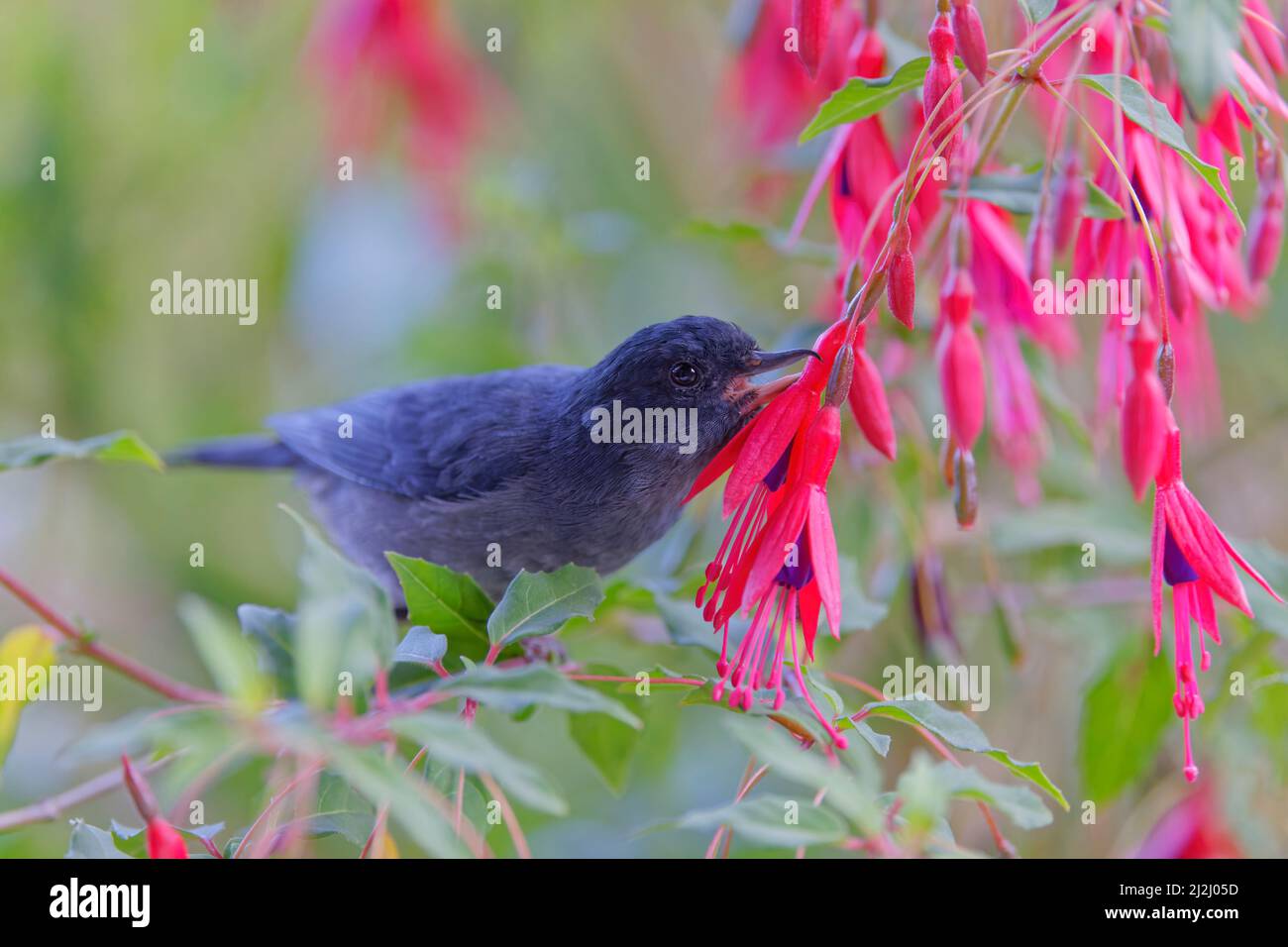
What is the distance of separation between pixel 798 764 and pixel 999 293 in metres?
0.99

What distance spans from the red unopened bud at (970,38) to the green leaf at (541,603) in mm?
829

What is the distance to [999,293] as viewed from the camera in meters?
1.83

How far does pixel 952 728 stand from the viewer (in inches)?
58.3

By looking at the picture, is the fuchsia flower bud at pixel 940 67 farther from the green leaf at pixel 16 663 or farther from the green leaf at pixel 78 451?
the green leaf at pixel 16 663

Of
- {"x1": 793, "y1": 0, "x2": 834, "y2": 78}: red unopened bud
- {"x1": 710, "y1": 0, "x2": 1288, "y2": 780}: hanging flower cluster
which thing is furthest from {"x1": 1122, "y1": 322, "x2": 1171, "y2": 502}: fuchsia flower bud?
{"x1": 793, "y1": 0, "x2": 834, "y2": 78}: red unopened bud

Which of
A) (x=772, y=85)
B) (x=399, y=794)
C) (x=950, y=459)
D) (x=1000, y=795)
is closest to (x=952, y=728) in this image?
(x=1000, y=795)

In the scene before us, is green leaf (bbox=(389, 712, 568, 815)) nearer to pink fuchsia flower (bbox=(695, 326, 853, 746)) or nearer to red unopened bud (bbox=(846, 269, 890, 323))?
pink fuchsia flower (bbox=(695, 326, 853, 746))

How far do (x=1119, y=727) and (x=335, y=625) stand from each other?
6.15 ft

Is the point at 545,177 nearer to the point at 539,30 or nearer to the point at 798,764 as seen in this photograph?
the point at 539,30

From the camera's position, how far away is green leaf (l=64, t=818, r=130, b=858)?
59.0 inches

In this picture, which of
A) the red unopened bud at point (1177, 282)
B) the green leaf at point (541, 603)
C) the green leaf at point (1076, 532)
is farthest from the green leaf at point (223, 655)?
the green leaf at point (1076, 532)

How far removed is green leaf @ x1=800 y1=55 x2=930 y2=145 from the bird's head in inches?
21.2

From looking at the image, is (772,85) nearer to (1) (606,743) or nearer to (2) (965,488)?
(2) (965,488)
